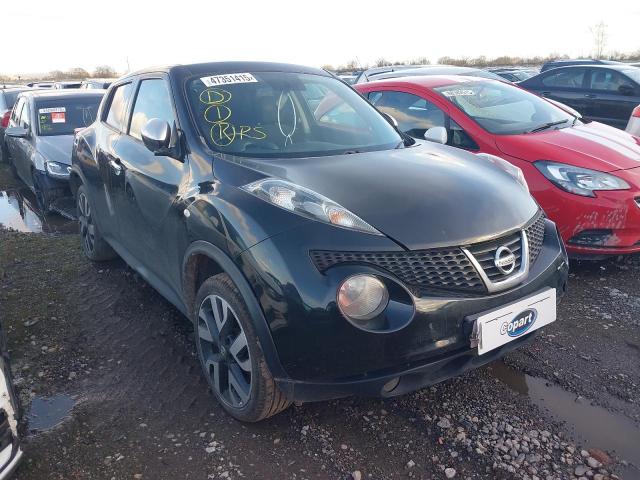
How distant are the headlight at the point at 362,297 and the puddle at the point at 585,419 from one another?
1.19 metres

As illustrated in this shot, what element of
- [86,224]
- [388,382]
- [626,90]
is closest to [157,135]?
[388,382]

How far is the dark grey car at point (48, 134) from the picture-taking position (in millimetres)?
6445

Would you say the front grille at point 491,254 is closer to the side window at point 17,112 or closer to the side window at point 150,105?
the side window at point 150,105

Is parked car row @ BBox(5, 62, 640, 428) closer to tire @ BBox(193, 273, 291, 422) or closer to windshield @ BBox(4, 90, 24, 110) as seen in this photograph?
tire @ BBox(193, 273, 291, 422)

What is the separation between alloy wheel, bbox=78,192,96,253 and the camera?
460cm

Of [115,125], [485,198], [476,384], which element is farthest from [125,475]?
[115,125]

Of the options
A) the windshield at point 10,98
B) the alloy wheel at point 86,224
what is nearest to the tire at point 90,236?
the alloy wheel at point 86,224

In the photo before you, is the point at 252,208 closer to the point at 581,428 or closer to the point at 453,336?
the point at 453,336

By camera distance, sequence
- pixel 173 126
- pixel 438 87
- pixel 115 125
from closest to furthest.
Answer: pixel 173 126
pixel 115 125
pixel 438 87

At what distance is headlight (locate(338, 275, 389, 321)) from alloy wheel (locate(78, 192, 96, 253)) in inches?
125

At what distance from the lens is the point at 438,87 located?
5207 millimetres

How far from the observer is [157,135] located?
2.90 m

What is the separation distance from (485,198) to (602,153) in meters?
2.24

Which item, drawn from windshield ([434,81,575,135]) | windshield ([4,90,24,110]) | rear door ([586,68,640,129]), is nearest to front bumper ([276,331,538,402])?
windshield ([434,81,575,135])
